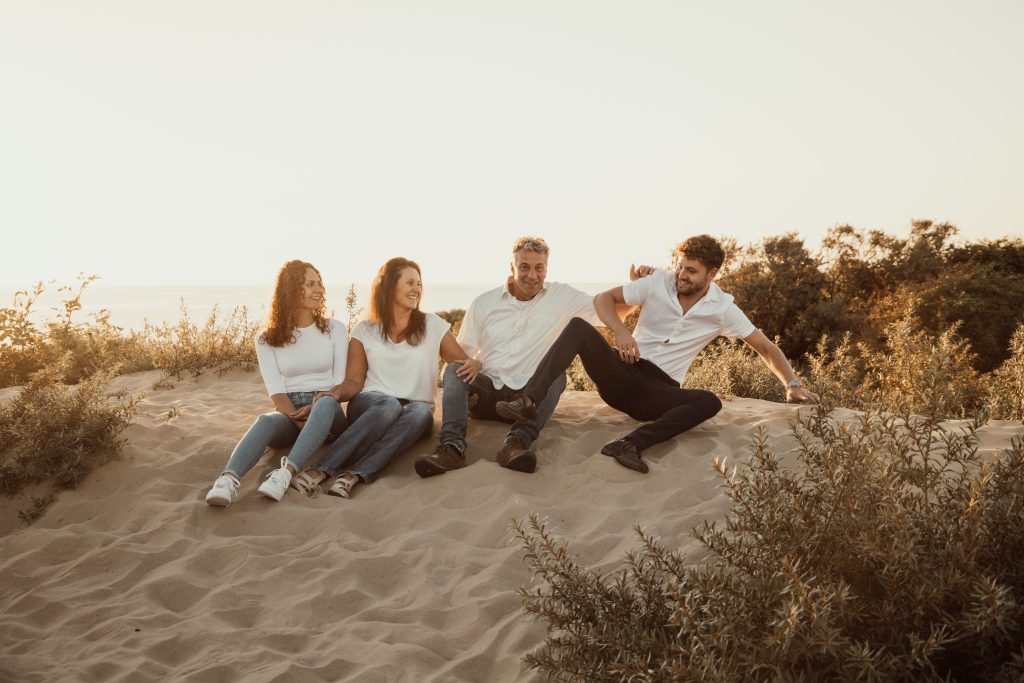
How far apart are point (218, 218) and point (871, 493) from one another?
3878cm

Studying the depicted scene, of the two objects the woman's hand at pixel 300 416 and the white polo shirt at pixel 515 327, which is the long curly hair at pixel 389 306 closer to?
the white polo shirt at pixel 515 327

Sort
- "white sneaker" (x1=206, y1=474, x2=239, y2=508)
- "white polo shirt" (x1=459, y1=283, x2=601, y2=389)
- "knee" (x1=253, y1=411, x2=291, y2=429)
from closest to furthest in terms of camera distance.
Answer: "white sneaker" (x1=206, y1=474, x2=239, y2=508) < "knee" (x1=253, y1=411, x2=291, y2=429) < "white polo shirt" (x1=459, y1=283, x2=601, y2=389)

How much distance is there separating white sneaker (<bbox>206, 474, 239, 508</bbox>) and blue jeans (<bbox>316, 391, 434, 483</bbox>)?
561 mm

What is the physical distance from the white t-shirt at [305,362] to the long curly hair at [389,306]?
35 cm

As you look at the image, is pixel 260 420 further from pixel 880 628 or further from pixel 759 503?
pixel 880 628

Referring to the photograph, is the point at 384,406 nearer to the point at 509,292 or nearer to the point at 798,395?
the point at 509,292

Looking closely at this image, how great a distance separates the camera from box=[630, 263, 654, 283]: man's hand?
5.79 m

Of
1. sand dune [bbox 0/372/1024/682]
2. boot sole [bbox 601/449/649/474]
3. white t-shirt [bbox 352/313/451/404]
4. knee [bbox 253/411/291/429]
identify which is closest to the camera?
sand dune [bbox 0/372/1024/682]

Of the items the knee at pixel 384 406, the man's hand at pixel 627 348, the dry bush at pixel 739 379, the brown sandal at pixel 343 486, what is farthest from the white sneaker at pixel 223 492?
the dry bush at pixel 739 379

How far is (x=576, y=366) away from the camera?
8.85 meters

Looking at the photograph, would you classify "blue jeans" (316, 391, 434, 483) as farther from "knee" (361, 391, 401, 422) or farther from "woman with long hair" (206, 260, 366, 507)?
"woman with long hair" (206, 260, 366, 507)

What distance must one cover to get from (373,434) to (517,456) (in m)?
1.06

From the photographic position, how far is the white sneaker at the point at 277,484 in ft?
15.2

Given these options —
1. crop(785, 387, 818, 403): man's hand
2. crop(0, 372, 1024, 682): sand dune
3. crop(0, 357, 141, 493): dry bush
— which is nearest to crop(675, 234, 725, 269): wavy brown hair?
Result: crop(785, 387, 818, 403): man's hand
